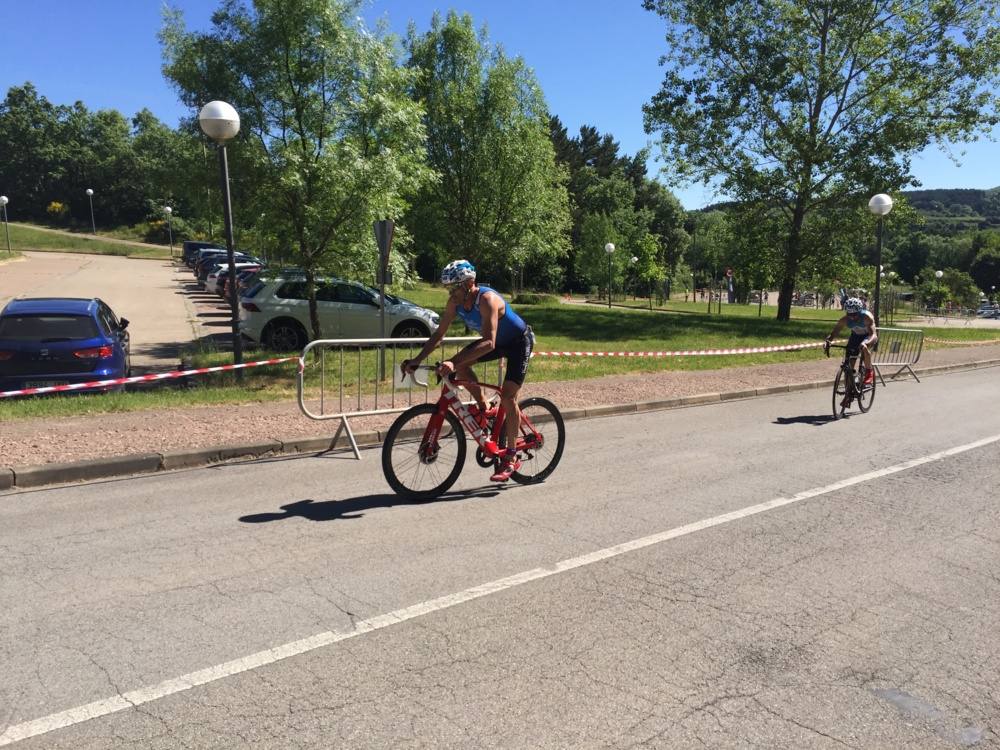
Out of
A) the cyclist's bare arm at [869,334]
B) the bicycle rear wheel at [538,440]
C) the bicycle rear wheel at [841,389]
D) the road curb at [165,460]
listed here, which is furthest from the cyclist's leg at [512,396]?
the cyclist's bare arm at [869,334]

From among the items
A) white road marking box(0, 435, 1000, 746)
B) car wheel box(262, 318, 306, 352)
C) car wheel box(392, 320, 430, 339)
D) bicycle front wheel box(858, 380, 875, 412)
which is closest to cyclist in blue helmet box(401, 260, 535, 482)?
white road marking box(0, 435, 1000, 746)

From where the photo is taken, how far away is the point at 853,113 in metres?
26.8

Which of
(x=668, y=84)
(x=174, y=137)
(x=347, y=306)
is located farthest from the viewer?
(x=668, y=84)

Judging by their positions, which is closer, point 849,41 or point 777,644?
point 777,644

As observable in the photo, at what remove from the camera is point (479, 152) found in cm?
2489

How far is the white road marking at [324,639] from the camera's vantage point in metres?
3.02

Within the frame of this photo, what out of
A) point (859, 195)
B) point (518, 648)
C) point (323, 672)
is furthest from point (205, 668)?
point (859, 195)

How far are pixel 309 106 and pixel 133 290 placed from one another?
873 inches

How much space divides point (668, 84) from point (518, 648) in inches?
1103

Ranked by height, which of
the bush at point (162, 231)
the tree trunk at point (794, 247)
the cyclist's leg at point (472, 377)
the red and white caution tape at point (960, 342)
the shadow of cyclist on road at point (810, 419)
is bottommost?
the red and white caution tape at point (960, 342)

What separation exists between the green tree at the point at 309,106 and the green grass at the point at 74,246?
47.5m

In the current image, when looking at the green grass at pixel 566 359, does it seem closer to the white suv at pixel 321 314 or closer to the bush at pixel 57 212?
the white suv at pixel 321 314

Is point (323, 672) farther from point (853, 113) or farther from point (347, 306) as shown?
point (853, 113)

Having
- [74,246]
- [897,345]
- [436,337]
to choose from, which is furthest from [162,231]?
[436,337]
